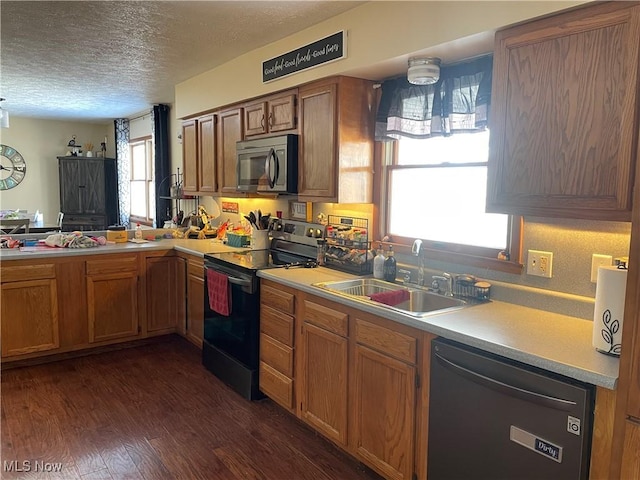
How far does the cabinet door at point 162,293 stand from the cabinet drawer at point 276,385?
1491mm

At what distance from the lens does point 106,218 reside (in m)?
7.89

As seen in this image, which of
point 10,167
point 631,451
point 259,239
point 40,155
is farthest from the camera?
point 40,155

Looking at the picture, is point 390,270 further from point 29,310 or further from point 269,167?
point 29,310

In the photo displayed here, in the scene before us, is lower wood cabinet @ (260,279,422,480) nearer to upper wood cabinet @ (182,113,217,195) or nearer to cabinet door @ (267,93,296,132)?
cabinet door @ (267,93,296,132)

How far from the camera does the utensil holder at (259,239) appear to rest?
3.79 m

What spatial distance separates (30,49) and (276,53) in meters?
1.92

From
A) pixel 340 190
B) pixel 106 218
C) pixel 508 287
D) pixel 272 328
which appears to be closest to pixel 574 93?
pixel 508 287

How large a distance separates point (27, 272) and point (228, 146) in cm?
182

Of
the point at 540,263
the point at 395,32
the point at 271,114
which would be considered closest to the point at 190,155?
the point at 271,114

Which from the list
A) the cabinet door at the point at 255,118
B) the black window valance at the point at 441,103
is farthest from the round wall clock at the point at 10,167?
the black window valance at the point at 441,103

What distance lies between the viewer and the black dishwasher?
57.4 inches

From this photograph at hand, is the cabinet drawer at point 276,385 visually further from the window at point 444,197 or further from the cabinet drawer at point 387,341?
the window at point 444,197


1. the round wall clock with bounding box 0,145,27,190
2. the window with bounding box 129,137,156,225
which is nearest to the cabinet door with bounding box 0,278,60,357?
the window with bounding box 129,137,156,225

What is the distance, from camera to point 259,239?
3.80 metres
